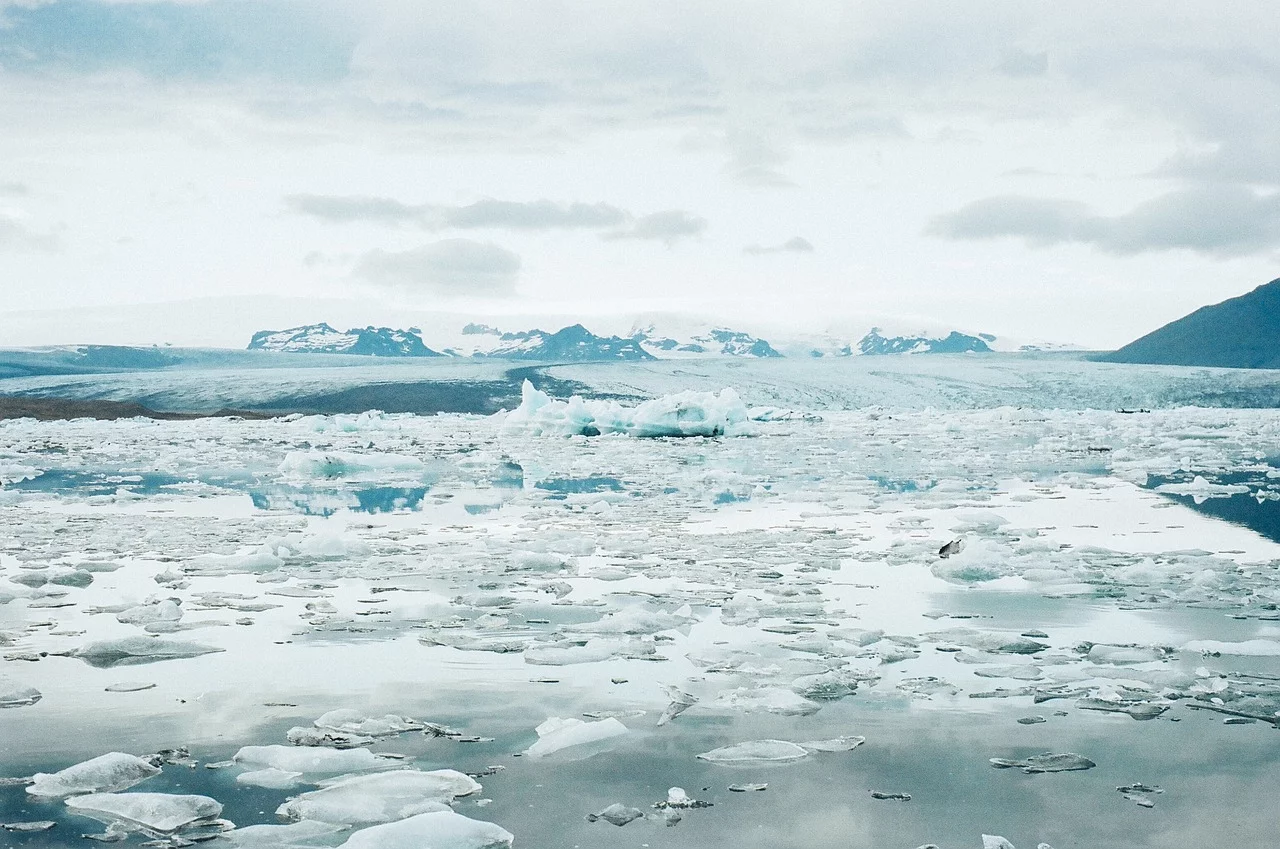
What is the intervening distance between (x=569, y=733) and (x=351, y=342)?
177 m

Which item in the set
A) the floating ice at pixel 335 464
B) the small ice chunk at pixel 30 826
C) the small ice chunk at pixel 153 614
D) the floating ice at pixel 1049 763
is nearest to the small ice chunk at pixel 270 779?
the small ice chunk at pixel 30 826

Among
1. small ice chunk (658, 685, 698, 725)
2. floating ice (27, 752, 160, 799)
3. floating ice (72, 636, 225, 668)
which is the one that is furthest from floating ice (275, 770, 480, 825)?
floating ice (72, 636, 225, 668)

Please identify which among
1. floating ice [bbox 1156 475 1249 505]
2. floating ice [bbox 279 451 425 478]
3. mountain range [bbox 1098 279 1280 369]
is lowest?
floating ice [bbox 1156 475 1249 505]

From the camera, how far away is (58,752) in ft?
9.45

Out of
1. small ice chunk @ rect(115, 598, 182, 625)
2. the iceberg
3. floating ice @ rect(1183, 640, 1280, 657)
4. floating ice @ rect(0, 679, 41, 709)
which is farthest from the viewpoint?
Result: the iceberg

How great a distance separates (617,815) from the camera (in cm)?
244

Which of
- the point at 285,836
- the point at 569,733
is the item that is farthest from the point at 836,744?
the point at 285,836

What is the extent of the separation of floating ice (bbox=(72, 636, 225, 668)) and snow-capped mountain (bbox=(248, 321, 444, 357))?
162 meters

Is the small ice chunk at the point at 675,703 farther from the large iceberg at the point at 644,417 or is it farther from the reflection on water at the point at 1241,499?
the large iceberg at the point at 644,417

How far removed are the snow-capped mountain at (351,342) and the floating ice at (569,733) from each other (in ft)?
535

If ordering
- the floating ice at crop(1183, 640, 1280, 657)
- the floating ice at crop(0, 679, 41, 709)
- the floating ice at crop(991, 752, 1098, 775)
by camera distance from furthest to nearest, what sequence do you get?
the floating ice at crop(1183, 640, 1280, 657) → the floating ice at crop(0, 679, 41, 709) → the floating ice at crop(991, 752, 1098, 775)

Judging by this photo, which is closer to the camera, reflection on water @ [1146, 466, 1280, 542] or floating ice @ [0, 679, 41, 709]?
floating ice @ [0, 679, 41, 709]

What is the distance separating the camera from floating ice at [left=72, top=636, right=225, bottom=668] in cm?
389

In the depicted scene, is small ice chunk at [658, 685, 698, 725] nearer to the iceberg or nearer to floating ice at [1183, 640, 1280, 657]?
floating ice at [1183, 640, 1280, 657]
